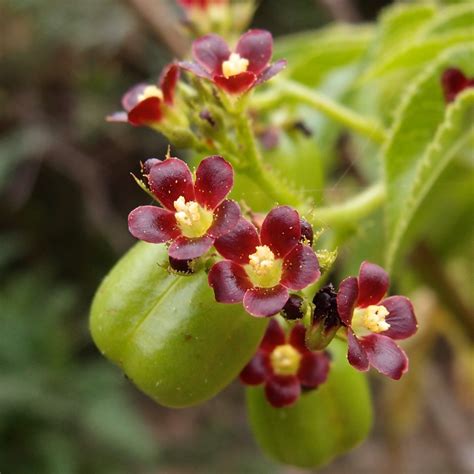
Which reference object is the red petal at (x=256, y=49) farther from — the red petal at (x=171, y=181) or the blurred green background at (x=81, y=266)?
the blurred green background at (x=81, y=266)

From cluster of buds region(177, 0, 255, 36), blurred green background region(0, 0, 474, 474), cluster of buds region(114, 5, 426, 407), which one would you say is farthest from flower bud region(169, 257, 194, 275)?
blurred green background region(0, 0, 474, 474)

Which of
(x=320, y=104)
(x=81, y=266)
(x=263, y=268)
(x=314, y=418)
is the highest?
(x=263, y=268)

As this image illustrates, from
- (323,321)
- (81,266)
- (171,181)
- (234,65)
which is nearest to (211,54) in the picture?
(234,65)

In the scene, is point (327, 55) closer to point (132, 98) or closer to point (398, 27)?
point (398, 27)

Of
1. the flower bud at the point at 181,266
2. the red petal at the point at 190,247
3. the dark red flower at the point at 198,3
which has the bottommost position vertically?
the dark red flower at the point at 198,3

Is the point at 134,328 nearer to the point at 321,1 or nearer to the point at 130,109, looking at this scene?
the point at 130,109

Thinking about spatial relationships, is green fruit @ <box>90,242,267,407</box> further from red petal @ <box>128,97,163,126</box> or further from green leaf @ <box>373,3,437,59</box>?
green leaf @ <box>373,3,437,59</box>

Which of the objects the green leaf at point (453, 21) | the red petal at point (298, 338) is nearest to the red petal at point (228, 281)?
the red petal at point (298, 338)
